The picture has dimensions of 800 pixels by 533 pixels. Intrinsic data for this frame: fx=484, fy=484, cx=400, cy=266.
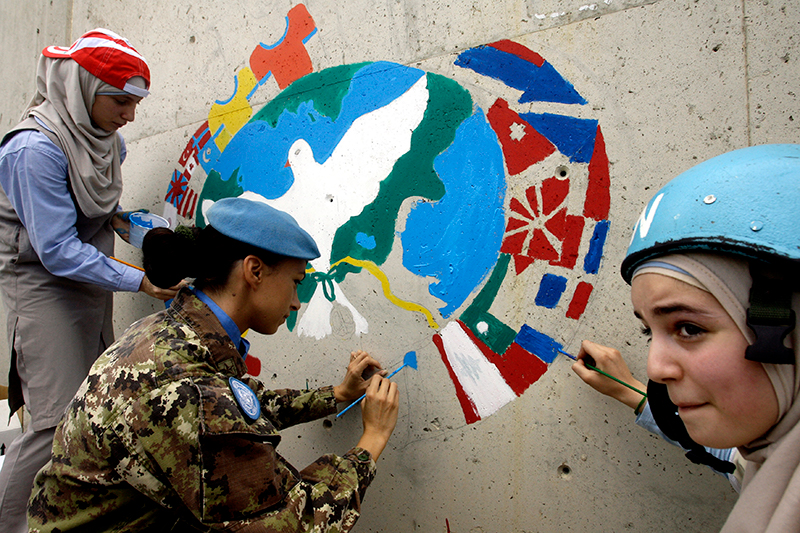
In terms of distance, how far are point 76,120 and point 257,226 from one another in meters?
1.15

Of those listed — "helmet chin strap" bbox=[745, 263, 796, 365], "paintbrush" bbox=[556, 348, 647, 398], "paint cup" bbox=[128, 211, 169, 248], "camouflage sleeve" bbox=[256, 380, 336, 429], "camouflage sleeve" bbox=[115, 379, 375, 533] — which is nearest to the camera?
"helmet chin strap" bbox=[745, 263, 796, 365]

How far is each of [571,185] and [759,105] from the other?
472 mm

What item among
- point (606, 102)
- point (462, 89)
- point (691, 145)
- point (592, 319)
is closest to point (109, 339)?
point (462, 89)

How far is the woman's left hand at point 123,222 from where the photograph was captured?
2.03 metres

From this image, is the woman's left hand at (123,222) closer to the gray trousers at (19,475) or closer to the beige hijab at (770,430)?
the gray trousers at (19,475)

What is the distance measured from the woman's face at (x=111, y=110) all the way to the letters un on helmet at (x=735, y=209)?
1.97m

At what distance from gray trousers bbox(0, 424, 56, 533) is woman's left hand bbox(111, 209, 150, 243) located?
2.62 feet

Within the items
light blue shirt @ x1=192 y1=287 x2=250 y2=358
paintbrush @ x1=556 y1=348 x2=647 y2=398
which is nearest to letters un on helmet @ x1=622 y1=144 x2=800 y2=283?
paintbrush @ x1=556 y1=348 x2=647 y2=398

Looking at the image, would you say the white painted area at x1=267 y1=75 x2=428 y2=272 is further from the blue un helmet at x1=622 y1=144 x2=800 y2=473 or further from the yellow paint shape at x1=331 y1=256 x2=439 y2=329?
the blue un helmet at x1=622 y1=144 x2=800 y2=473

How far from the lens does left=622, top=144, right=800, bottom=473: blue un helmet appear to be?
687 millimetres

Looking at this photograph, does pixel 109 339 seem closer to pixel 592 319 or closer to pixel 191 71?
pixel 191 71

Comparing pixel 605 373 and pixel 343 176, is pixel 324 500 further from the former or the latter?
pixel 343 176

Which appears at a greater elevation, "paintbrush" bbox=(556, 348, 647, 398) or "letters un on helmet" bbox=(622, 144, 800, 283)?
"letters un on helmet" bbox=(622, 144, 800, 283)

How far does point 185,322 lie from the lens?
1216mm
